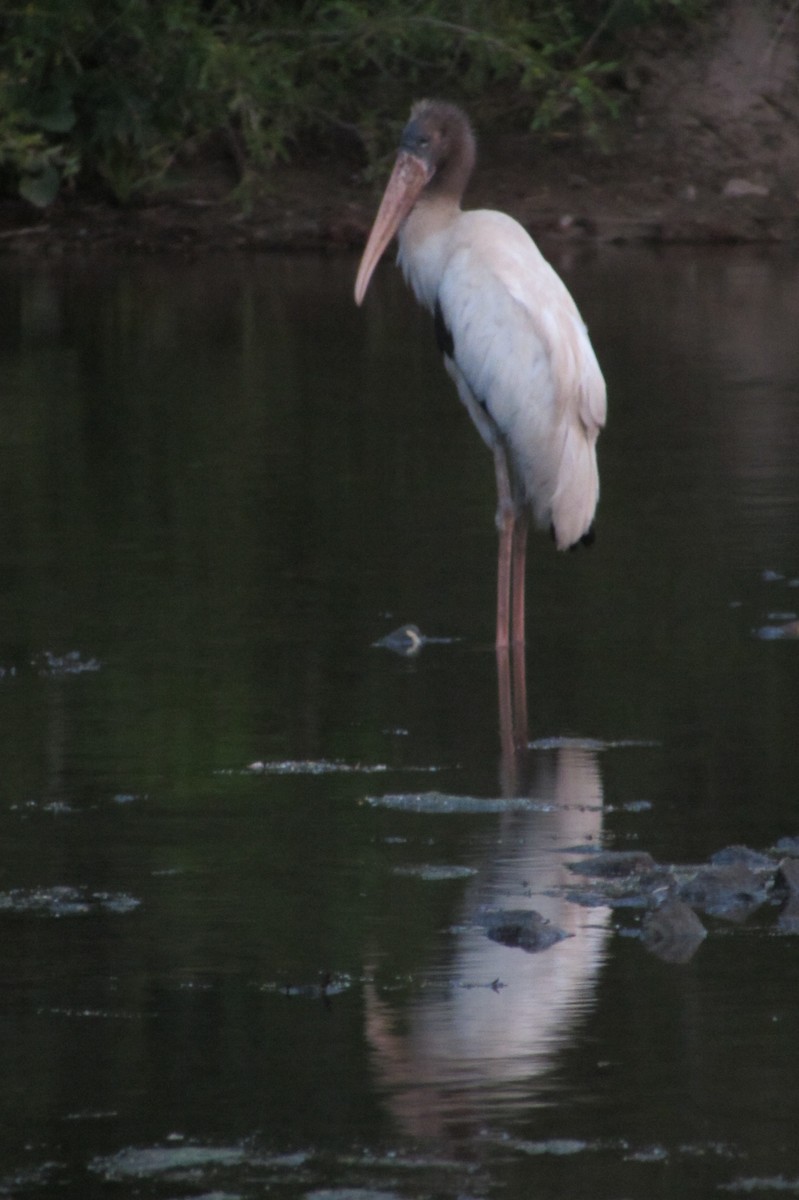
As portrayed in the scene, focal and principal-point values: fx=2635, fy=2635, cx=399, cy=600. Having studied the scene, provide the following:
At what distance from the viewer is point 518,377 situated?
7.20 m

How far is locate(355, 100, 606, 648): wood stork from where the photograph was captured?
7.11m

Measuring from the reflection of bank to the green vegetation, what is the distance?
47.6ft

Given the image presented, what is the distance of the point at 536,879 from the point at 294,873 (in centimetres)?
45

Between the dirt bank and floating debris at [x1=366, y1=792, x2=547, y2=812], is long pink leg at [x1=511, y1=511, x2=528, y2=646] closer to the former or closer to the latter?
floating debris at [x1=366, y1=792, x2=547, y2=812]

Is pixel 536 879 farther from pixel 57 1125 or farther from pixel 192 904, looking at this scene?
pixel 57 1125

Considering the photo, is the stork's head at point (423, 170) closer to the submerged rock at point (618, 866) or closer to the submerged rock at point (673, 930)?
the submerged rock at point (618, 866)

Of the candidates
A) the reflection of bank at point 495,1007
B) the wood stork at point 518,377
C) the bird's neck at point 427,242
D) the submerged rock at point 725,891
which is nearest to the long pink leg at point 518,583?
the wood stork at point 518,377

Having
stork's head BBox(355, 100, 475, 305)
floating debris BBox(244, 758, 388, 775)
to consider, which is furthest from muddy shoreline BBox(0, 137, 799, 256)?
floating debris BBox(244, 758, 388, 775)

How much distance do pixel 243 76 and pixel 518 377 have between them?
12.3m

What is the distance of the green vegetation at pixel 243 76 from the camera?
62.4ft

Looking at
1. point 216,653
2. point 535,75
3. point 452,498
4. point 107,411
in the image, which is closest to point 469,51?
point 535,75

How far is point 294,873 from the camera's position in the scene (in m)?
4.88

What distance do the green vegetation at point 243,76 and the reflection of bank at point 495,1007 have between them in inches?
571

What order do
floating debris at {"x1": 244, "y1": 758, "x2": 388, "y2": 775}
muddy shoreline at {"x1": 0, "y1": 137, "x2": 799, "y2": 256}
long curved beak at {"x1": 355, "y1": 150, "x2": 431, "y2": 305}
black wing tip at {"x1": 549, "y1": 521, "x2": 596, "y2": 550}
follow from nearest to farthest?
floating debris at {"x1": 244, "y1": 758, "x2": 388, "y2": 775} < black wing tip at {"x1": 549, "y1": 521, "x2": 596, "y2": 550} < long curved beak at {"x1": 355, "y1": 150, "x2": 431, "y2": 305} < muddy shoreline at {"x1": 0, "y1": 137, "x2": 799, "y2": 256}
